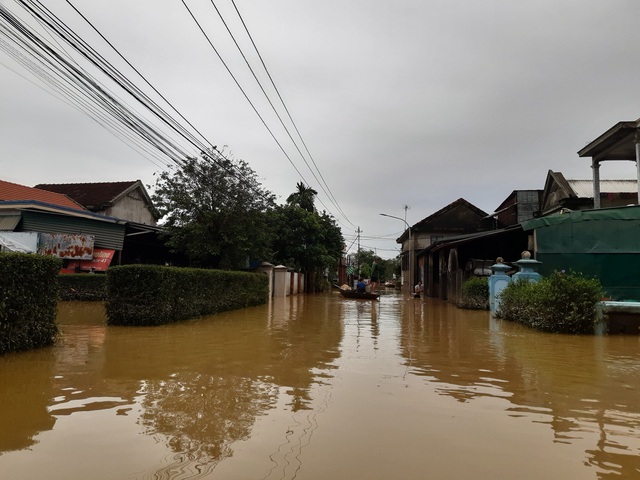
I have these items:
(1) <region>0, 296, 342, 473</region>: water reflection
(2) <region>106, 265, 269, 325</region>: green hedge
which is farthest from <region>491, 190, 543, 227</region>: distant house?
(1) <region>0, 296, 342, 473</region>: water reflection

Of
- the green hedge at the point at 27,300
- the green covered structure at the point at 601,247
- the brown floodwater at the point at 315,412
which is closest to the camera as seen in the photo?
the brown floodwater at the point at 315,412

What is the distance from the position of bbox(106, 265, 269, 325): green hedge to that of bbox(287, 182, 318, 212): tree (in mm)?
32476

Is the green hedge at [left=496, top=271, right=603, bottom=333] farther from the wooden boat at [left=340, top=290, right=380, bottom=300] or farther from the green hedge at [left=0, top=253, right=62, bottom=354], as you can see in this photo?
the wooden boat at [left=340, top=290, right=380, bottom=300]

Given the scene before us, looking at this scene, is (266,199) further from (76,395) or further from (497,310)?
(76,395)

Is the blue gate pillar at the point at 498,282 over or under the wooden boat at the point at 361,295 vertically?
over

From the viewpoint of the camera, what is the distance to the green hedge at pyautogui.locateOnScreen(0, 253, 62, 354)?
6.96 metres

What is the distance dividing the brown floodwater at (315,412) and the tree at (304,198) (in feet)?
126

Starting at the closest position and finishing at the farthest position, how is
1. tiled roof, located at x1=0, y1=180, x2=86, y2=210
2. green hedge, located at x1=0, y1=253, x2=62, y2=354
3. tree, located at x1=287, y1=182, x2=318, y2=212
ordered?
1. green hedge, located at x1=0, y1=253, x2=62, y2=354
2. tiled roof, located at x1=0, y1=180, x2=86, y2=210
3. tree, located at x1=287, y1=182, x2=318, y2=212

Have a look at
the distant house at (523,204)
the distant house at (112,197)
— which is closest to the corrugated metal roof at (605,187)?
the distant house at (523,204)

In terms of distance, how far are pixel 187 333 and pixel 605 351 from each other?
27.3ft

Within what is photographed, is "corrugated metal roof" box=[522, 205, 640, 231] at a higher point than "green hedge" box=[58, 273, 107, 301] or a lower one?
higher

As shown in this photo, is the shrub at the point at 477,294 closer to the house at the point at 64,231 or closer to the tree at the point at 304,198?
the house at the point at 64,231

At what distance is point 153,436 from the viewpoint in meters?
3.74

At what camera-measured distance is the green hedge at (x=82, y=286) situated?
713 inches
